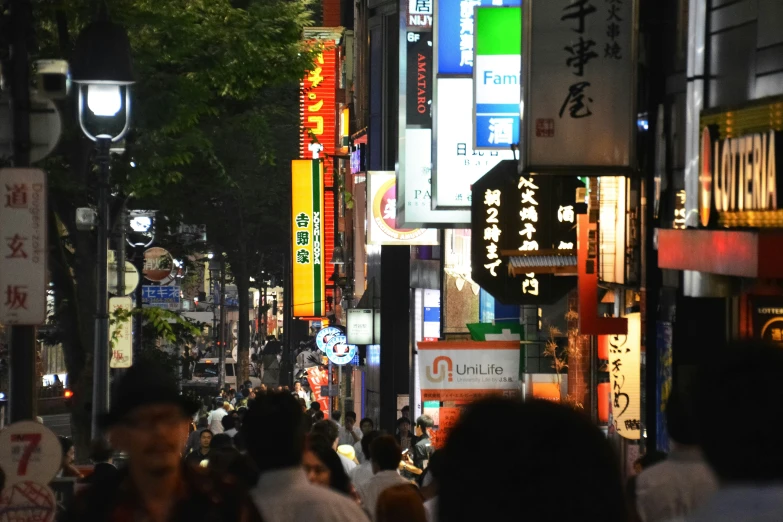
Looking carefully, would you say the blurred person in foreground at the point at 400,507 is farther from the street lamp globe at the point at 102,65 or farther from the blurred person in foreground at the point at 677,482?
the street lamp globe at the point at 102,65

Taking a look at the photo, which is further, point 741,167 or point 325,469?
point 741,167

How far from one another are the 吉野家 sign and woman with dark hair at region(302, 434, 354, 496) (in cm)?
2628

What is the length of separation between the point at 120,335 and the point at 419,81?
7.43m

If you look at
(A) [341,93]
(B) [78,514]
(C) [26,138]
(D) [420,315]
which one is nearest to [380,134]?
(D) [420,315]

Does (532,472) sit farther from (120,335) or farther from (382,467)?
(120,335)

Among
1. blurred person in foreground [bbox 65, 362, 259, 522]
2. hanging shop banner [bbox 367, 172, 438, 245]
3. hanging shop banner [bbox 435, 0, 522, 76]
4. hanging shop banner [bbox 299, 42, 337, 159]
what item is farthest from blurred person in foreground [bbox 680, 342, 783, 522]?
hanging shop banner [bbox 299, 42, 337, 159]

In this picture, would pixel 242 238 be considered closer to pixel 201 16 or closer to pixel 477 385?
pixel 201 16

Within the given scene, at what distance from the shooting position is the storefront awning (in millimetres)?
9344

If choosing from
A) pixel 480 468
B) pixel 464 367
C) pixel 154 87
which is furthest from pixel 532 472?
pixel 154 87

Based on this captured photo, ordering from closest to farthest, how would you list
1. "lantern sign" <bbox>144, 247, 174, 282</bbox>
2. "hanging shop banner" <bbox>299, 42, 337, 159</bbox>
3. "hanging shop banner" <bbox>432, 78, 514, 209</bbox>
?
"hanging shop banner" <bbox>432, 78, 514, 209</bbox> → "lantern sign" <bbox>144, 247, 174, 282</bbox> → "hanging shop banner" <bbox>299, 42, 337, 159</bbox>

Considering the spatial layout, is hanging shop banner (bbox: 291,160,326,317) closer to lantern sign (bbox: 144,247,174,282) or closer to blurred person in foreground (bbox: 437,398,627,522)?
lantern sign (bbox: 144,247,174,282)

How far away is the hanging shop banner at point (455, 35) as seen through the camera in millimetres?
20391

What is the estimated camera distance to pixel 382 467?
9.56 meters

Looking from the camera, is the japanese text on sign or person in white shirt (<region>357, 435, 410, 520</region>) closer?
person in white shirt (<region>357, 435, 410, 520</region>)
